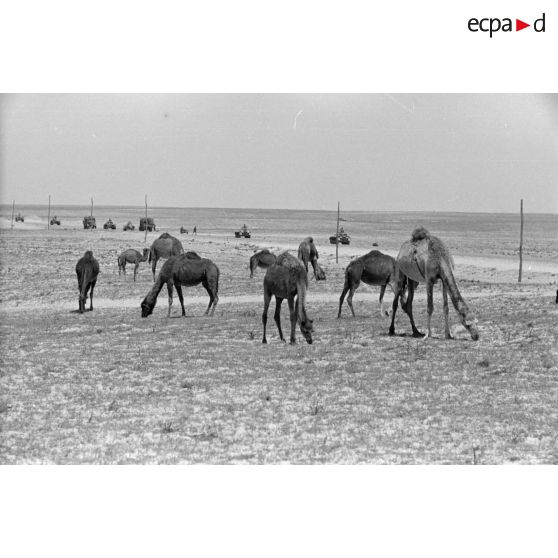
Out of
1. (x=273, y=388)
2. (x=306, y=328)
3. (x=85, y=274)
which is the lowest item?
(x=273, y=388)

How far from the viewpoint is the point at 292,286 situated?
556 inches

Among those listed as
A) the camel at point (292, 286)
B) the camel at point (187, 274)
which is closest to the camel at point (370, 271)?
the camel at point (187, 274)

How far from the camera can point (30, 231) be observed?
6144 centimetres

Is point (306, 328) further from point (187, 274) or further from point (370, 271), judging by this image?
point (187, 274)

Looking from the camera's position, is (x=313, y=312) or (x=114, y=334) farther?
(x=313, y=312)

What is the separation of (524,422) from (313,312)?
11.0m

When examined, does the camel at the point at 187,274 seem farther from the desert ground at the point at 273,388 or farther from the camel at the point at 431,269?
the camel at the point at 431,269

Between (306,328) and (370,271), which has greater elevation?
(370,271)

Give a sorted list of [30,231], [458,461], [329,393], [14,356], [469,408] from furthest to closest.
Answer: [30,231] < [14,356] < [329,393] < [469,408] < [458,461]

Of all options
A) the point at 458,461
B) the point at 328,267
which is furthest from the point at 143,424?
the point at 328,267

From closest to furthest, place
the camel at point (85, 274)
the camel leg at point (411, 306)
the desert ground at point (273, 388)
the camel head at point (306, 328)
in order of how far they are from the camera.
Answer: the desert ground at point (273, 388) → the camel head at point (306, 328) → the camel leg at point (411, 306) → the camel at point (85, 274)

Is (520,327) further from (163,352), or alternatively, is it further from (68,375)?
(68,375)

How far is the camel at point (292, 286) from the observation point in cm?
1370

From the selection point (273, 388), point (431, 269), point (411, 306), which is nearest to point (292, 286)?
point (431, 269)
